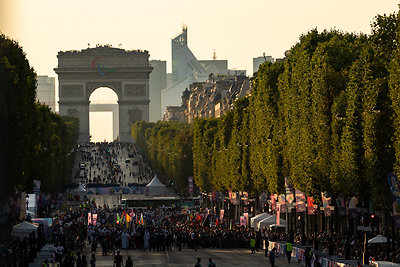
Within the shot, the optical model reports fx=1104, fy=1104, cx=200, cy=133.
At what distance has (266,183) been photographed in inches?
2731

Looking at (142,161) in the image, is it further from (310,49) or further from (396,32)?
(396,32)

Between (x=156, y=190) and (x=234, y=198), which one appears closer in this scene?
(x=234, y=198)

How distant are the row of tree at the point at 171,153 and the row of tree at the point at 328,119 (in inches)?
1679

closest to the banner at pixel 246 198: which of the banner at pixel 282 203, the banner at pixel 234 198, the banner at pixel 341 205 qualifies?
the banner at pixel 234 198

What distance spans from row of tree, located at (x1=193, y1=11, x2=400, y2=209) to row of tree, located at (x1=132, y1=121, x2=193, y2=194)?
42.7m

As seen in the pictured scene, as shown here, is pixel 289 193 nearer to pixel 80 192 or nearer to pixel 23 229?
pixel 23 229

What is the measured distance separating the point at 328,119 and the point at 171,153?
76967mm

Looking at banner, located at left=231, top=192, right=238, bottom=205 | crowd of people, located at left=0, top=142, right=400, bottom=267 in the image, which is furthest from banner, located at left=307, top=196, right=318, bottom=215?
banner, located at left=231, top=192, right=238, bottom=205

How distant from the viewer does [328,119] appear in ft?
169

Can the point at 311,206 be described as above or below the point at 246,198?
below

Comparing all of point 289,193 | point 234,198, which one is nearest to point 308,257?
point 289,193

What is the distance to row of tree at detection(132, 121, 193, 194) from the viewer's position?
121938mm

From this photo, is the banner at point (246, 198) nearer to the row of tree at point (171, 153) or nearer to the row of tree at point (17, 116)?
the row of tree at point (17, 116)

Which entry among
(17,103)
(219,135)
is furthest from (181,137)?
(17,103)
